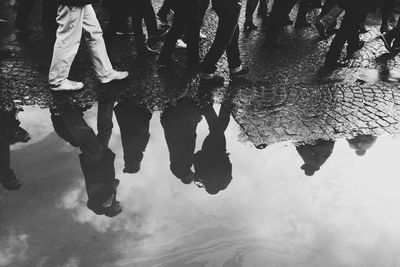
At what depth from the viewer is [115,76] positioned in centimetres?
522

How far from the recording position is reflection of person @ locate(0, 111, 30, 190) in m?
3.59

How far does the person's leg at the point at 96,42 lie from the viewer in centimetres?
474

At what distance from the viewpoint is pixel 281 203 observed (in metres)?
3.67

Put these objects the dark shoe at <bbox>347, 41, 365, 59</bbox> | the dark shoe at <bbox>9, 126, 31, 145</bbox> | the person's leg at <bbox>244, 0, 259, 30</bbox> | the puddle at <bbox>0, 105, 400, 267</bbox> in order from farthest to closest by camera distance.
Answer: the person's leg at <bbox>244, 0, 259, 30</bbox> → the dark shoe at <bbox>347, 41, 365, 59</bbox> → the dark shoe at <bbox>9, 126, 31, 145</bbox> → the puddle at <bbox>0, 105, 400, 267</bbox>

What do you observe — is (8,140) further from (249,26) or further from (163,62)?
(249,26)

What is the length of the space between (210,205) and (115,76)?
98.5 inches

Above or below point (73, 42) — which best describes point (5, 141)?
below

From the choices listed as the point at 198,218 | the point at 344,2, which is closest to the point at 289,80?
the point at 344,2

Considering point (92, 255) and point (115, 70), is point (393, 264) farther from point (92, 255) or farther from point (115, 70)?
point (115, 70)

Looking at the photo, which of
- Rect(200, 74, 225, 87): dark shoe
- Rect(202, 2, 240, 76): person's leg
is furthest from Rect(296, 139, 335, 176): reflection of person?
Rect(202, 2, 240, 76): person's leg

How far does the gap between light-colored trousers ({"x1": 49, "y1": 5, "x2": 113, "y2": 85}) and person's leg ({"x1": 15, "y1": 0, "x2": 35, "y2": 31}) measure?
203 cm

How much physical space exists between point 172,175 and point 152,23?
11.6ft

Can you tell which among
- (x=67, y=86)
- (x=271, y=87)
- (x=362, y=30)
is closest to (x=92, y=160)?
(x=67, y=86)

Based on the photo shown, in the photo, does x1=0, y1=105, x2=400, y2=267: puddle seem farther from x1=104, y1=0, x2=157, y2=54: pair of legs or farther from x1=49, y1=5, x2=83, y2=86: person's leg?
x1=104, y1=0, x2=157, y2=54: pair of legs
